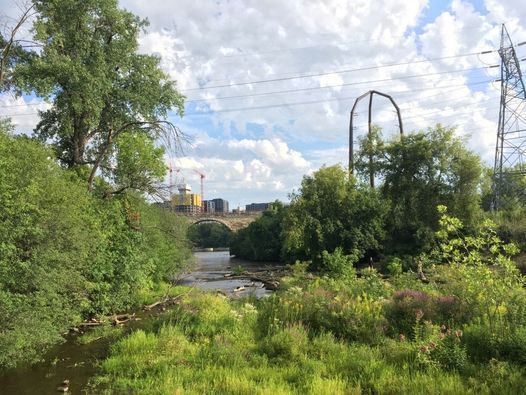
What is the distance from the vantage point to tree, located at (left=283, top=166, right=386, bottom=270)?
43000 millimetres

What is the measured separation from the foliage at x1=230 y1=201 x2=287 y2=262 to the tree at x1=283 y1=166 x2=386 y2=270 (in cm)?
2798

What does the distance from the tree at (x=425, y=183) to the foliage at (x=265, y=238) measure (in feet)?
97.5

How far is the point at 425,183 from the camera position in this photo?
138ft

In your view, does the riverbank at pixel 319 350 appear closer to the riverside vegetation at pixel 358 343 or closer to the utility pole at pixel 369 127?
the riverside vegetation at pixel 358 343

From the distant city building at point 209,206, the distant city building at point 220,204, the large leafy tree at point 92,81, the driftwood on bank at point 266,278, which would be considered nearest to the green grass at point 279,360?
the large leafy tree at point 92,81

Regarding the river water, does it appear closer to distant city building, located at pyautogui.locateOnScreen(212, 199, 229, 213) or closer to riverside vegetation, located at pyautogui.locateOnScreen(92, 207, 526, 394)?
riverside vegetation, located at pyautogui.locateOnScreen(92, 207, 526, 394)

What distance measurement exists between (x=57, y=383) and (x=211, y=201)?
8948cm

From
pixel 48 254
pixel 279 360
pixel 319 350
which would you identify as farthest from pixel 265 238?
pixel 279 360

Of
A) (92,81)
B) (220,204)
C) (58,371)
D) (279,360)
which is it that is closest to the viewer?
(279,360)

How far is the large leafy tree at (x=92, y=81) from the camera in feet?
66.8

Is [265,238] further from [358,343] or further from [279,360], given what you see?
[279,360]

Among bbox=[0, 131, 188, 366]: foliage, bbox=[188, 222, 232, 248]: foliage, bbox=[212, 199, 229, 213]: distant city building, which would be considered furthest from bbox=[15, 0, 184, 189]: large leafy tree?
bbox=[188, 222, 232, 248]: foliage

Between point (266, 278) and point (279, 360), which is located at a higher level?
point (279, 360)

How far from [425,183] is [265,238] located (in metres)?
40.1
